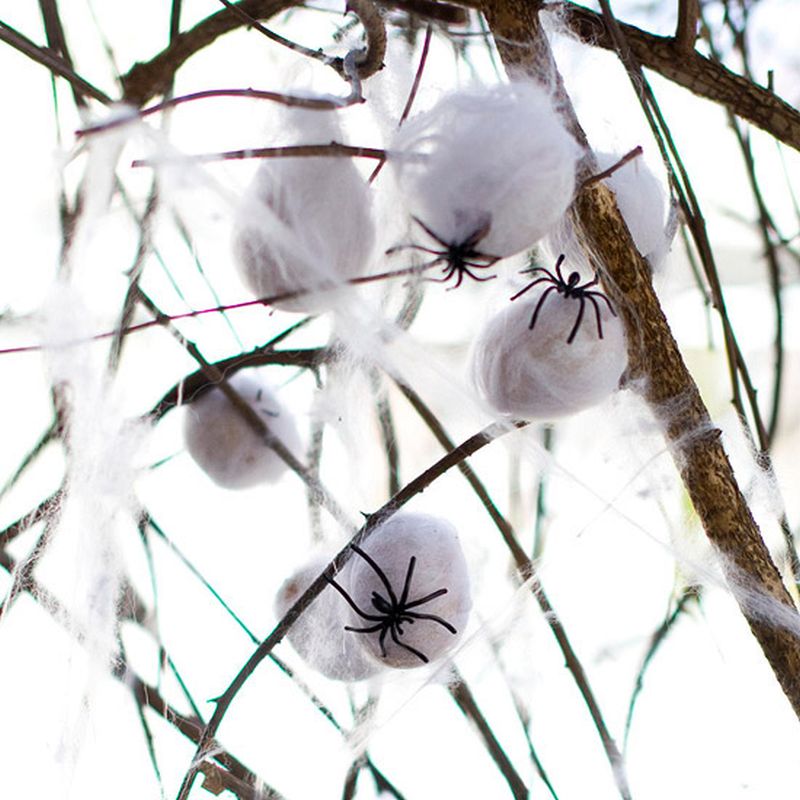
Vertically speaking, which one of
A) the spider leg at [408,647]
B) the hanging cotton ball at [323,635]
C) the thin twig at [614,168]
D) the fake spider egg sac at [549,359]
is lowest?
the spider leg at [408,647]

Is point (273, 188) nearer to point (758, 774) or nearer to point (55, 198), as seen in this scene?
point (55, 198)

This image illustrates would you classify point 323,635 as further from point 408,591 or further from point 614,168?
point 614,168

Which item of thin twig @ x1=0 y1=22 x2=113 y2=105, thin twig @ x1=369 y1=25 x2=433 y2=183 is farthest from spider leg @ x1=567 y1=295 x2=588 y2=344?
thin twig @ x1=0 y1=22 x2=113 y2=105

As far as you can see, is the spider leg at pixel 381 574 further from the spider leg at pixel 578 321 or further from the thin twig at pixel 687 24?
the thin twig at pixel 687 24

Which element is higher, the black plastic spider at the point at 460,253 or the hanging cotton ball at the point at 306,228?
the hanging cotton ball at the point at 306,228

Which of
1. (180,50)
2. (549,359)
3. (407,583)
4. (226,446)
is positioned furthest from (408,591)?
(180,50)

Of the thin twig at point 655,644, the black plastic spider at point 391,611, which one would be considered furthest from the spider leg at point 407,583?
the thin twig at point 655,644
